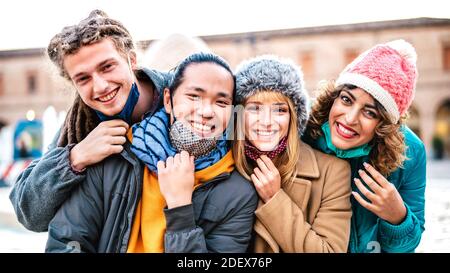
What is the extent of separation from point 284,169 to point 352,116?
1.00ft

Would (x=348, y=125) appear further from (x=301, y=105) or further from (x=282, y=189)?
(x=282, y=189)

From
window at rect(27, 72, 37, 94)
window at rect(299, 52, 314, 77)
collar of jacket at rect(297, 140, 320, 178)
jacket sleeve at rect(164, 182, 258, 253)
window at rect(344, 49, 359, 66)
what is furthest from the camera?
window at rect(27, 72, 37, 94)

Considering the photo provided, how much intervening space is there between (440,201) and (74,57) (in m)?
4.37

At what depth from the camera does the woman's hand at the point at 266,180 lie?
1.53m

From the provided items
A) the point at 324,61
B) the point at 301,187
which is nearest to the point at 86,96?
the point at 301,187

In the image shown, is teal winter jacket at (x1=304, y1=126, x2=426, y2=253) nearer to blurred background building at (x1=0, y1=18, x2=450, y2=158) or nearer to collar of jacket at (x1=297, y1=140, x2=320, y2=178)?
collar of jacket at (x1=297, y1=140, x2=320, y2=178)

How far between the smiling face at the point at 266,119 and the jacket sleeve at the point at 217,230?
0.55 ft

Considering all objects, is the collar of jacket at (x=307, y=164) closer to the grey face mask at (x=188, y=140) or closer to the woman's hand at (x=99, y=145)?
the grey face mask at (x=188, y=140)

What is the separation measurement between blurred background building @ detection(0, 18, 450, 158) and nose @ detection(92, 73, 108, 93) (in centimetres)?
1220

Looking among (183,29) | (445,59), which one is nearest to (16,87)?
(445,59)

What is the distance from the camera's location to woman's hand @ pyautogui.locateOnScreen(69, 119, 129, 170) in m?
1.48

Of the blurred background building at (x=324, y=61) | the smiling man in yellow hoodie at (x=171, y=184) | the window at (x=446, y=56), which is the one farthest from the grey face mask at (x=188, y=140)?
the window at (x=446, y=56)

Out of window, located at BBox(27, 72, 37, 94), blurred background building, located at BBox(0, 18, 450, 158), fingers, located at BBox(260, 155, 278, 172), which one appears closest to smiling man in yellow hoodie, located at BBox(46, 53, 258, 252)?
fingers, located at BBox(260, 155, 278, 172)

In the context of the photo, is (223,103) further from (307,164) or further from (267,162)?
(307,164)
